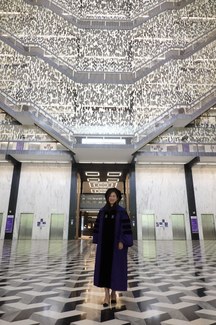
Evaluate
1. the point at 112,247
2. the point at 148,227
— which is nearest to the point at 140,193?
the point at 148,227

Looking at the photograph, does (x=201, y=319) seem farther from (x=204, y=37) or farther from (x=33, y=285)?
(x=204, y=37)

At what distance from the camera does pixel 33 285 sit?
4.69 metres

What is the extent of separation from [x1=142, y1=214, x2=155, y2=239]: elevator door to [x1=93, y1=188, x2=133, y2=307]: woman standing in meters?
19.4

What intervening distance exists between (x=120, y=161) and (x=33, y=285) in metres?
18.6

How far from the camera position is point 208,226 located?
22672mm

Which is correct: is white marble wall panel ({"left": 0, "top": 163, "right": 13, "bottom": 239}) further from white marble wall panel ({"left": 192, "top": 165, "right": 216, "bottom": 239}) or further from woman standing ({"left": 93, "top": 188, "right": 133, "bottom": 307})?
woman standing ({"left": 93, "top": 188, "right": 133, "bottom": 307})

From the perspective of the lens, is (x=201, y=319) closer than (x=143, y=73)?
Yes

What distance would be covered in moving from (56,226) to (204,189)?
1443 cm

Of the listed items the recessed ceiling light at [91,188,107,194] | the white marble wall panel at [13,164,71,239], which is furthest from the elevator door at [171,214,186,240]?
the recessed ceiling light at [91,188,107,194]

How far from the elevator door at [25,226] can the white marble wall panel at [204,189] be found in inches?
614

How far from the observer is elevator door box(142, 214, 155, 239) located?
22516 millimetres

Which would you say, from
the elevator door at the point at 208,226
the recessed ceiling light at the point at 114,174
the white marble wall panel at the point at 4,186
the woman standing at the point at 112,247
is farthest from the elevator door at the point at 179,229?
the woman standing at the point at 112,247

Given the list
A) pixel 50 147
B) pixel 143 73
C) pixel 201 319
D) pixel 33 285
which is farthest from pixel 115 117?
pixel 201 319

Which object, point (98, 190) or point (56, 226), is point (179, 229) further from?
point (98, 190)
